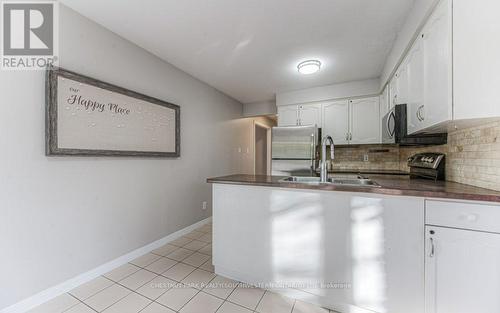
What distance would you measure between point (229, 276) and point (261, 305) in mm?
429

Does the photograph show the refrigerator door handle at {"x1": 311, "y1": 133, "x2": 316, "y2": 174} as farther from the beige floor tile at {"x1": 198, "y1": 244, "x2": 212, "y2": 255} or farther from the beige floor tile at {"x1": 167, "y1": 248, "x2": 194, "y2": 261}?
the beige floor tile at {"x1": 167, "y1": 248, "x2": 194, "y2": 261}

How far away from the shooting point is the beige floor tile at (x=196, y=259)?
212 cm

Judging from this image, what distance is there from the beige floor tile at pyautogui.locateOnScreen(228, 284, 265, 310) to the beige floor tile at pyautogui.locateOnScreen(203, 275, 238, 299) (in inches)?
2.0

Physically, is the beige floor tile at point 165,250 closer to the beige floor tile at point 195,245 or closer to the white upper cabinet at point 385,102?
the beige floor tile at point 195,245

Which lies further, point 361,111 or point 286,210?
point 361,111

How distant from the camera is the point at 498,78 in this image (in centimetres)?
98

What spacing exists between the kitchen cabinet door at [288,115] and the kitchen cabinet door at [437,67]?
2.23 meters

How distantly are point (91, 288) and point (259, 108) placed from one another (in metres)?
3.88

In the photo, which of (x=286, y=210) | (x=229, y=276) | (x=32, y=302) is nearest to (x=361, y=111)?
(x=286, y=210)

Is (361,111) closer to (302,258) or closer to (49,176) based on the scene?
(302,258)

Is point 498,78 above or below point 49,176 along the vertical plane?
above

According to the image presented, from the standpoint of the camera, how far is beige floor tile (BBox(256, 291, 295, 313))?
1.46 meters

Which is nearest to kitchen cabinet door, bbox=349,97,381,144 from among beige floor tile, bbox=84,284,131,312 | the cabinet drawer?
the cabinet drawer

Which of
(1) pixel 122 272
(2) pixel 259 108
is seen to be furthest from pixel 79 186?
(2) pixel 259 108
